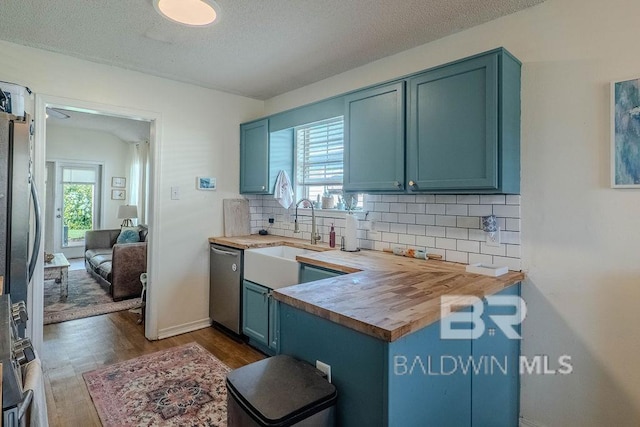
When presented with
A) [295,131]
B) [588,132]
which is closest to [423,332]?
[588,132]

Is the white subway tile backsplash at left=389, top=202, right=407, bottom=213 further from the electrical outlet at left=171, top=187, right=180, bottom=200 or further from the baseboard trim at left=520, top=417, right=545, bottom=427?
the electrical outlet at left=171, top=187, right=180, bottom=200

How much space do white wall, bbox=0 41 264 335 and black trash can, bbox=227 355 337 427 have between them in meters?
2.31

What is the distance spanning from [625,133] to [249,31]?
2181 millimetres

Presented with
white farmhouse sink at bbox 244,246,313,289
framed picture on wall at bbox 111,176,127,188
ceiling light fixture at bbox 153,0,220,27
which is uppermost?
ceiling light fixture at bbox 153,0,220,27

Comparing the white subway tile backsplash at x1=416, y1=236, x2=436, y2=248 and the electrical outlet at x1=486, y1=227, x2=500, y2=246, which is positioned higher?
the electrical outlet at x1=486, y1=227, x2=500, y2=246

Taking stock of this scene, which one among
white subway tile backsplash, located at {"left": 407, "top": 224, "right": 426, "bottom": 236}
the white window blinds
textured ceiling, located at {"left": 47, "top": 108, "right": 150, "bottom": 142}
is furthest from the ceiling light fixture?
textured ceiling, located at {"left": 47, "top": 108, "right": 150, "bottom": 142}

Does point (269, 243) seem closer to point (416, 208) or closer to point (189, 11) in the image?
point (416, 208)

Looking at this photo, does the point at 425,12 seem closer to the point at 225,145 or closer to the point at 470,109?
the point at 470,109

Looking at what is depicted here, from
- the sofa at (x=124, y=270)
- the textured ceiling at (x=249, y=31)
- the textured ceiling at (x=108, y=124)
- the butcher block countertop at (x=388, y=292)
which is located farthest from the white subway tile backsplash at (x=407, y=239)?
the textured ceiling at (x=108, y=124)

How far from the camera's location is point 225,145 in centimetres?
364

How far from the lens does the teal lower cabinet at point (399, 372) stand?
3.68ft

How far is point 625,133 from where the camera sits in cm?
165

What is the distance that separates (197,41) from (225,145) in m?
1.32

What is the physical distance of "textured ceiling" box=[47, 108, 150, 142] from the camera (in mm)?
5422
